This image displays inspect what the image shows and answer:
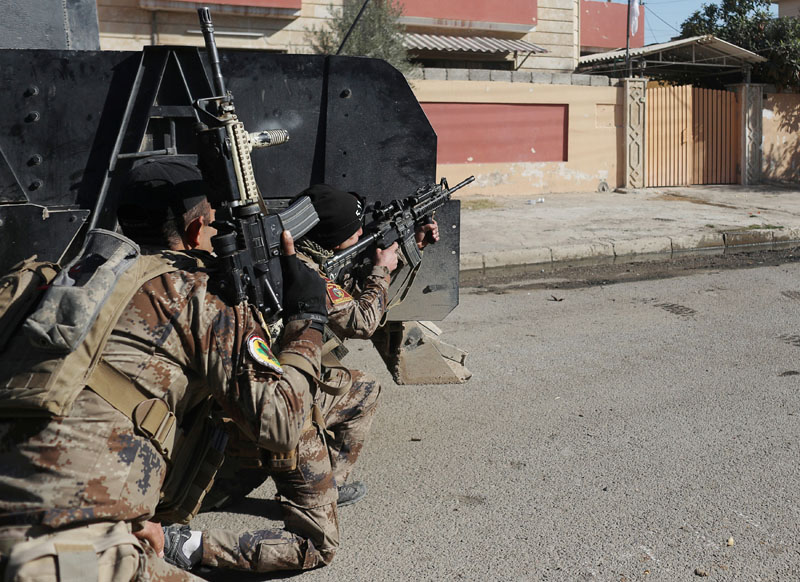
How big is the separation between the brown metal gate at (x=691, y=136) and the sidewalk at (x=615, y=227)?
1852 millimetres

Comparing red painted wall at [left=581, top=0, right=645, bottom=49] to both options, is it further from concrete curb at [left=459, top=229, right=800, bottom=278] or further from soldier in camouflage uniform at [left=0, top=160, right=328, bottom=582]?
soldier in camouflage uniform at [left=0, top=160, right=328, bottom=582]

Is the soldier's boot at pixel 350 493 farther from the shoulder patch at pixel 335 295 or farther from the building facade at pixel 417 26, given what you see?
the building facade at pixel 417 26

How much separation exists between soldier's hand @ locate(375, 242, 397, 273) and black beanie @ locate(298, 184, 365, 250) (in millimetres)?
157

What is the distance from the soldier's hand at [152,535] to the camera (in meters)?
2.01

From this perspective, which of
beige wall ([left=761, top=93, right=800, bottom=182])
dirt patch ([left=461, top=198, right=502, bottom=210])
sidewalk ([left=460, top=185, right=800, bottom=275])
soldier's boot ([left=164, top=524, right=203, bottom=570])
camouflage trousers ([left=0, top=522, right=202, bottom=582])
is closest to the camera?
camouflage trousers ([left=0, top=522, right=202, bottom=582])

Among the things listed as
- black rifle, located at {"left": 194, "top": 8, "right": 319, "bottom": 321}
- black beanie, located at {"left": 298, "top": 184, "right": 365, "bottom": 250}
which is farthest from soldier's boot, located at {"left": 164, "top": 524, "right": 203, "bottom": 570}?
black beanie, located at {"left": 298, "top": 184, "right": 365, "bottom": 250}

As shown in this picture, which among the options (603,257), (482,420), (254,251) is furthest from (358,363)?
(603,257)

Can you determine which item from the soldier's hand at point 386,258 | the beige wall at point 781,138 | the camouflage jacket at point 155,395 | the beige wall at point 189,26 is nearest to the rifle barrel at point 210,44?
the camouflage jacket at point 155,395

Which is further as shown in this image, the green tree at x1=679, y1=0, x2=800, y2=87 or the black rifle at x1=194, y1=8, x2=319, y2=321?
the green tree at x1=679, y1=0, x2=800, y2=87

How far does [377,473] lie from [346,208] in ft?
3.73

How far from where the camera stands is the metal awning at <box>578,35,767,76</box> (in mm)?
15719

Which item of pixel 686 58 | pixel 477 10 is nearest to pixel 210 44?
pixel 477 10

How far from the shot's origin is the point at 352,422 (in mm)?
3219

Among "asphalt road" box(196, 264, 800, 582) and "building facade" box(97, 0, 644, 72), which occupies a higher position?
"building facade" box(97, 0, 644, 72)
